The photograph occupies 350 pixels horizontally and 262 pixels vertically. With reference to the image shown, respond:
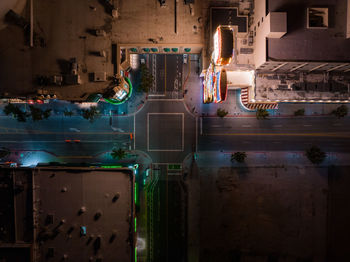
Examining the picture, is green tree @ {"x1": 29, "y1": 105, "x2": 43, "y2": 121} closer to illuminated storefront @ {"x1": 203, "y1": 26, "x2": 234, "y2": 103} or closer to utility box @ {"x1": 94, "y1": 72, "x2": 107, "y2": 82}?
utility box @ {"x1": 94, "y1": 72, "x2": 107, "y2": 82}

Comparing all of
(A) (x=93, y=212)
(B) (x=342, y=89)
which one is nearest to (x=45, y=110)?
(A) (x=93, y=212)

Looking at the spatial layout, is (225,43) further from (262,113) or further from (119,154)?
(119,154)

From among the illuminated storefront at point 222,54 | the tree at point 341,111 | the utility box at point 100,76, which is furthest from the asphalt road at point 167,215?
the tree at point 341,111

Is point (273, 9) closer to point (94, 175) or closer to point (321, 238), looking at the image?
point (94, 175)

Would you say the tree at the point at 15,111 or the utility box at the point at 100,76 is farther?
the tree at the point at 15,111

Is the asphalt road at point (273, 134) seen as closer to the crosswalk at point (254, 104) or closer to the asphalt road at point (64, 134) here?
the crosswalk at point (254, 104)

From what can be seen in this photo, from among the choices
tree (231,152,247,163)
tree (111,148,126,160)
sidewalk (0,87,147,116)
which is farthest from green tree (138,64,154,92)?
tree (231,152,247,163)
